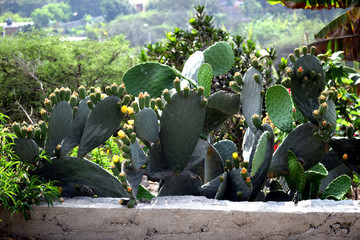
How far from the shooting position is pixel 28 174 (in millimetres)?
2744

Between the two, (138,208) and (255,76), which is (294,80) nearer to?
(255,76)

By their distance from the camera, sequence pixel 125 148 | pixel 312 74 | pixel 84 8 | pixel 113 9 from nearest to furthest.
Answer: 1. pixel 125 148
2. pixel 312 74
3. pixel 113 9
4. pixel 84 8

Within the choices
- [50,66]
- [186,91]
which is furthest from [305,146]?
[50,66]

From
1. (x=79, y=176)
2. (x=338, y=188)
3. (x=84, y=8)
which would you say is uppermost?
(x=79, y=176)

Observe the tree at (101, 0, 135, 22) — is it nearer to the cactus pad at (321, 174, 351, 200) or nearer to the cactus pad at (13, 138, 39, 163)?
the cactus pad at (13, 138, 39, 163)

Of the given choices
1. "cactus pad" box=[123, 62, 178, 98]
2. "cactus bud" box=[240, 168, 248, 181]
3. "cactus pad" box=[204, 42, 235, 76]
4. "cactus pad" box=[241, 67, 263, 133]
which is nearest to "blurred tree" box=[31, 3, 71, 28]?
"cactus pad" box=[204, 42, 235, 76]

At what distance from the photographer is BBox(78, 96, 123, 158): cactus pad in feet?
9.11

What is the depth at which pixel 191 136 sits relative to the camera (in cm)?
270

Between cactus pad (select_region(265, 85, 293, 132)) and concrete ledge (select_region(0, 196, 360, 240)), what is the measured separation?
0.52 metres

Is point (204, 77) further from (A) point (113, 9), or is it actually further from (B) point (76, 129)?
(A) point (113, 9)

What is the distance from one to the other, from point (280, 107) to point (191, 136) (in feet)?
1.94

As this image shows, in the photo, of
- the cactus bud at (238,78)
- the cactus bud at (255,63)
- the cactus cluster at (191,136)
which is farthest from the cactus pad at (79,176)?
the cactus bud at (255,63)

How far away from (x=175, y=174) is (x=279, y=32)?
5173 cm

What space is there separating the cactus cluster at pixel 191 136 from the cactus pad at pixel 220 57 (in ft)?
1.29
